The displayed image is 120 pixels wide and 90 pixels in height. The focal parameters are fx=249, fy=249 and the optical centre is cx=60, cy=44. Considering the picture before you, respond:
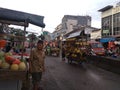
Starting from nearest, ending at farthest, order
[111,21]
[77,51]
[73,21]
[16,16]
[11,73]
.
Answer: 1. [11,73]
2. [16,16]
3. [77,51]
4. [111,21]
5. [73,21]

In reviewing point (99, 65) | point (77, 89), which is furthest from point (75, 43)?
point (77, 89)

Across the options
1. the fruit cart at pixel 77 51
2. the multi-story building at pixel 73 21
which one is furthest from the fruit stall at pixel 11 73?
the multi-story building at pixel 73 21

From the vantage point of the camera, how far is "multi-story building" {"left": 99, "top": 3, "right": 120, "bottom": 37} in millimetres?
49325

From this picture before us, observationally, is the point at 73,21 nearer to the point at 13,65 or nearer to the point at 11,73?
the point at 13,65

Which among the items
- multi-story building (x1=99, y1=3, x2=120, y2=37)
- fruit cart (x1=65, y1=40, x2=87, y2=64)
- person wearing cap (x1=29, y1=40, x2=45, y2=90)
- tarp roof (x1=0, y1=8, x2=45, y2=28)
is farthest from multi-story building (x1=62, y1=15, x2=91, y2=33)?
tarp roof (x1=0, y1=8, x2=45, y2=28)

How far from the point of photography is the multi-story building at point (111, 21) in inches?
1942

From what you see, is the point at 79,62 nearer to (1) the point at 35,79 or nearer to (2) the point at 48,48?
(1) the point at 35,79

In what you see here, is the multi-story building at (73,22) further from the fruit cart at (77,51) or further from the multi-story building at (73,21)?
the fruit cart at (77,51)

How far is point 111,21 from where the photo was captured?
52.2 metres

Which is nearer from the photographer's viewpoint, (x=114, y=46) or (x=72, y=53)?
(x=72, y=53)

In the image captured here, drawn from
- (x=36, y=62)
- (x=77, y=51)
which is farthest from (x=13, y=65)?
(x=77, y=51)

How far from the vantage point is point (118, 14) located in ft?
161

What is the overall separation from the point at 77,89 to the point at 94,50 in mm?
28045

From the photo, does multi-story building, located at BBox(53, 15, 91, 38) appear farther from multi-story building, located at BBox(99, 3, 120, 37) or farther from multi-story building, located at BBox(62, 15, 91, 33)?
multi-story building, located at BBox(99, 3, 120, 37)
